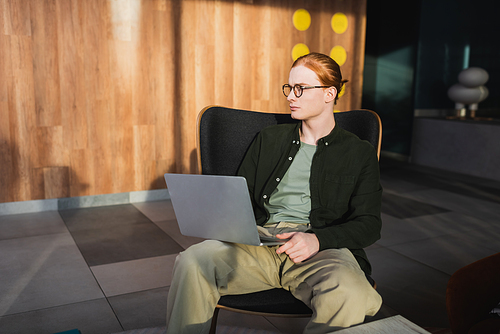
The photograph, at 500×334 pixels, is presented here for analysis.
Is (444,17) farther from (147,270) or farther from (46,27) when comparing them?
(147,270)

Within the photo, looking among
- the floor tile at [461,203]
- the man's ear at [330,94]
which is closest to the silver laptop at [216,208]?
the man's ear at [330,94]

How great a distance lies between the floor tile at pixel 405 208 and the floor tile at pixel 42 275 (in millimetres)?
2494

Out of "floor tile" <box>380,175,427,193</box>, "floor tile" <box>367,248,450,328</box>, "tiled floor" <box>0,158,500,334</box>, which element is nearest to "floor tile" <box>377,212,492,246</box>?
"tiled floor" <box>0,158,500,334</box>

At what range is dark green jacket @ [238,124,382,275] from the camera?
5.18ft

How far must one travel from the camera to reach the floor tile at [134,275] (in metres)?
2.43

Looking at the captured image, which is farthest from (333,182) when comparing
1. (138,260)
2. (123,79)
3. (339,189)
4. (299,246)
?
(123,79)

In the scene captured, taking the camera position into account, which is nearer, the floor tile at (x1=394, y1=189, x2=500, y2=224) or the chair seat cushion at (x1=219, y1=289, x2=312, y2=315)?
the chair seat cushion at (x1=219, y1=289, x2=312, y2=315)

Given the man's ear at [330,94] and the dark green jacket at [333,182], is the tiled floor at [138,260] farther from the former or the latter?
the man's ear at [330,94]

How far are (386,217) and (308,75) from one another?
2388mm

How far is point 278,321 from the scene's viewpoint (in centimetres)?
216

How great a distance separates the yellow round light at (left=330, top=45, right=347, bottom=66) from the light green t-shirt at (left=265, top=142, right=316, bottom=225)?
3.22 meters

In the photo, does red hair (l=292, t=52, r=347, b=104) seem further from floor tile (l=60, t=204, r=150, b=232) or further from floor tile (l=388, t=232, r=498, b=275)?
floor tile (l=60, t=204, r=150, b=232)

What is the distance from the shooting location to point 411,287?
2.51m

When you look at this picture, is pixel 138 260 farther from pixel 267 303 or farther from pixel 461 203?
pixel 461 203
